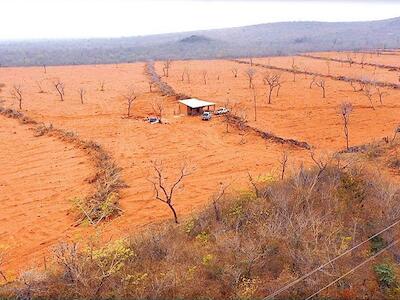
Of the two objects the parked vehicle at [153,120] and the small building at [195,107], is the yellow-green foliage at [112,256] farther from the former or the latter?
the small building at [195,107]

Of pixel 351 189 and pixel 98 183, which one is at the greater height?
pixel 351 189

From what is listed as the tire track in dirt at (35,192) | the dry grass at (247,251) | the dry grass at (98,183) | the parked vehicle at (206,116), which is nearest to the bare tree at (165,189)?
the dry grass at (247,251)

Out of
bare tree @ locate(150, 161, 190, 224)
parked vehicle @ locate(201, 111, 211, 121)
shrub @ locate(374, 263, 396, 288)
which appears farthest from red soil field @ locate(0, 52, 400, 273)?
shrub @ locate(374, 263, 396, 288)

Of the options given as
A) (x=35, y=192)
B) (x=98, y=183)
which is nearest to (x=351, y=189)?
(x=98, y=183)

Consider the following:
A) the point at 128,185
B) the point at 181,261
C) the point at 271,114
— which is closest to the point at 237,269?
the point at 181,261

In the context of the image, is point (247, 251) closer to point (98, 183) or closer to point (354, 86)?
point (98, 183)

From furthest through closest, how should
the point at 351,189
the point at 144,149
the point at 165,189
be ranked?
1. the point at 144,149
2. the point at 165,189
3. the point at 351,189
